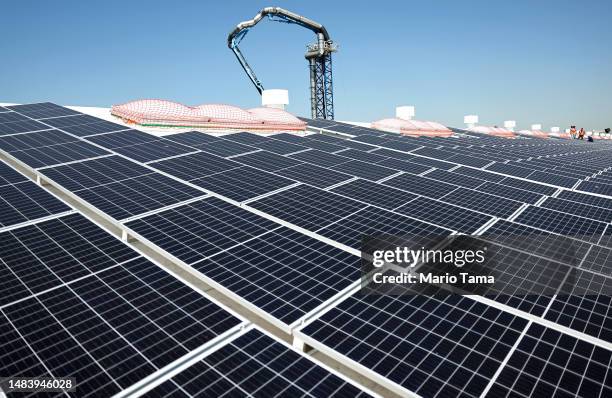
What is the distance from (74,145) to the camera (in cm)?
2031

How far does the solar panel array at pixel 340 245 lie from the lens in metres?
6.67

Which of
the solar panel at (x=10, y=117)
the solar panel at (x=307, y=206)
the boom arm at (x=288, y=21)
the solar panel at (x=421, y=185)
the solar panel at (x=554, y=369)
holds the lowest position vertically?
the solar panel at (x=421, y=185)

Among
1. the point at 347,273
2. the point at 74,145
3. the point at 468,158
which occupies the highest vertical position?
the point at 74,145

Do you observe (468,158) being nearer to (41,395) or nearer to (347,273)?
(347,273)

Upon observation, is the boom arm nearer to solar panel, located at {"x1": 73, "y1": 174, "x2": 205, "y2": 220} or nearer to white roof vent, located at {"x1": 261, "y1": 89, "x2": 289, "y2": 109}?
white roof vent, located at {"x1": 261, "y1": 89, "x2": 289, "y2": 109}

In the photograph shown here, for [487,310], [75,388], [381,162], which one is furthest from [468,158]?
[75,388]

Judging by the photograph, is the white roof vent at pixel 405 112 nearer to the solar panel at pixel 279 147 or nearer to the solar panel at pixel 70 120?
the solar panel at pixel 279 147

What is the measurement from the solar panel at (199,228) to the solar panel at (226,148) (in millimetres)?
8708

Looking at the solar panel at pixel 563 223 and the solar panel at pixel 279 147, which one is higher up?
the solar panel at pixel 279 147

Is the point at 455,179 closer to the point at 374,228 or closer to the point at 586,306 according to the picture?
the point at 374,228

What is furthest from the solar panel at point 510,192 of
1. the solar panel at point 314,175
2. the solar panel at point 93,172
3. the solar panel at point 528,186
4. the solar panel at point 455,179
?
the solar panel at point 93,172

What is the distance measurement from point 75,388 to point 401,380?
5336mm

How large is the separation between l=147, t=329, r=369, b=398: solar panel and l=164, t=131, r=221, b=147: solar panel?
58.0 feet

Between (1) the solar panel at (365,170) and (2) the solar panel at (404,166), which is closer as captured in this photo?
(1) the solar panel at (365,170)
